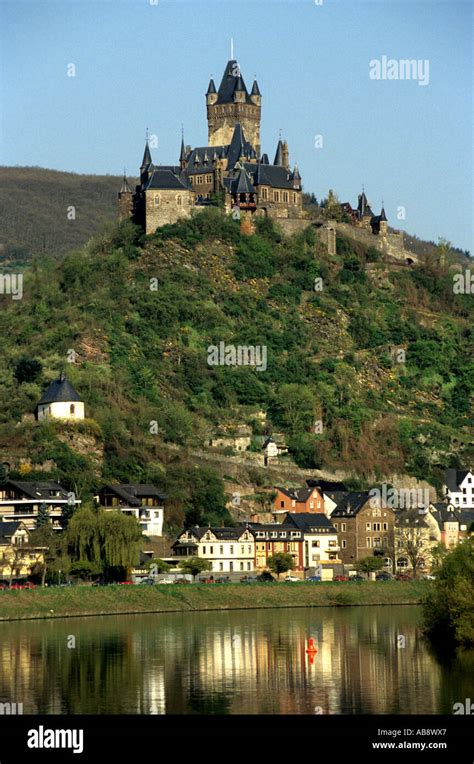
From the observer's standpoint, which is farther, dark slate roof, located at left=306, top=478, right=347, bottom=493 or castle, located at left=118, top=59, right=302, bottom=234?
castle, located at left=118, top=59, right=302, bottom=234

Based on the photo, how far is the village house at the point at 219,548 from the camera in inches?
4604

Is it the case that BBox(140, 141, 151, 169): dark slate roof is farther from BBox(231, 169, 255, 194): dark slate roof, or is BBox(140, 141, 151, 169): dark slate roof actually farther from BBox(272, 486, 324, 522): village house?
BBox(272, 486, 324, 522): village house

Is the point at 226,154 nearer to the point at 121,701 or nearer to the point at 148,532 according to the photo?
the point at 148,532

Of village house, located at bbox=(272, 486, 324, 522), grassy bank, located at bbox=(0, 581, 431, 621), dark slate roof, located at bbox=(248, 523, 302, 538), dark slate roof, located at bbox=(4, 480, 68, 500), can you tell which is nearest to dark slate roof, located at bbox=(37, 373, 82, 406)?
dark slate roof, located at bbox=(4, 480, 68, 500)

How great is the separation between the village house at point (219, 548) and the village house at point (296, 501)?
865 centimetres

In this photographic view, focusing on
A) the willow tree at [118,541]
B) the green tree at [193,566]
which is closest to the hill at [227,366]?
A: the green tree at [193,566]

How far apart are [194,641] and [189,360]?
69853mm

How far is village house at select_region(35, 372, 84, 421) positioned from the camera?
131 metres

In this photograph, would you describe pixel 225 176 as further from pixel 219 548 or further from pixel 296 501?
pixel 219 548

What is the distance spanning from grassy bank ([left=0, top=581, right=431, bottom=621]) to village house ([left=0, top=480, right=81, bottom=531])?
13161mm

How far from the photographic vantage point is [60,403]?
132m

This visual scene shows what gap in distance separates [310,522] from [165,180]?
4620 cm

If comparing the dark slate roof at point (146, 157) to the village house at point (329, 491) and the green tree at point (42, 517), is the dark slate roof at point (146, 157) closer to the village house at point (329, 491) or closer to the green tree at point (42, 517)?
the village house at point (329, 491)
